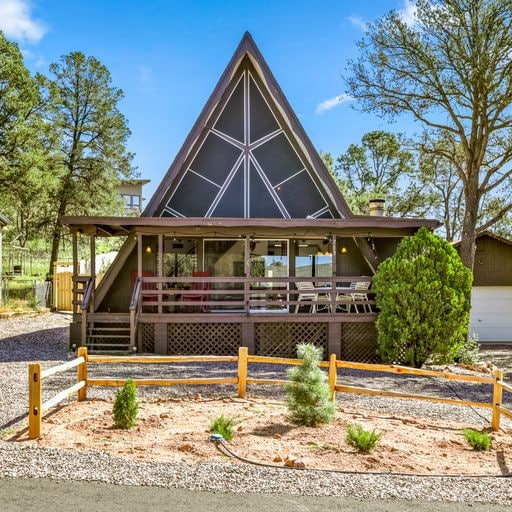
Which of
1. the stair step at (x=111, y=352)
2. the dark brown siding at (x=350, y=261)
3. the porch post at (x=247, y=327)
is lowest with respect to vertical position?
the stair step at (x=111, y=352)

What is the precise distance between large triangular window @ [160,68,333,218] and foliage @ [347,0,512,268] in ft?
16.0

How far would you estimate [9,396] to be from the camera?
27.7ft

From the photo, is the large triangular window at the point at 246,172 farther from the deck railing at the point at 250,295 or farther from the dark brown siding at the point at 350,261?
the deck railing at the point at 250,295

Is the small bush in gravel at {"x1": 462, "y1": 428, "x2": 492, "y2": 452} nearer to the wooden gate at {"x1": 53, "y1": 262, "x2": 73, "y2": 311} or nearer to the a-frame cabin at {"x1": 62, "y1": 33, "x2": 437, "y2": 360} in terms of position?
the a-frame cabin at {"x1": 62, "y1": 33, "x2": 437, "y2": 360}

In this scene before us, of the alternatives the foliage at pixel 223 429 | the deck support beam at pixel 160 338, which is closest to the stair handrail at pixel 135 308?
the deck support beam at pixel 160 338

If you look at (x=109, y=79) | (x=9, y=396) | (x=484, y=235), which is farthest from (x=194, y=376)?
(x=109, y=79)

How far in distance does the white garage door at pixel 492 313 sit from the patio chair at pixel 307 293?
1071 centimetres

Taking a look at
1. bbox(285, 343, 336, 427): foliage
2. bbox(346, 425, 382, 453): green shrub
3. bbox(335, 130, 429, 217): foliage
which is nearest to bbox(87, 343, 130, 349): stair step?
bbox(285, 343, 336, 427): foliage

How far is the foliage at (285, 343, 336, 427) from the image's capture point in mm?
6992

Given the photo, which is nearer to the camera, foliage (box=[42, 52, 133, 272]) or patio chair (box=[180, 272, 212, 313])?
patio chair (box=[180, 272, 212, 313])

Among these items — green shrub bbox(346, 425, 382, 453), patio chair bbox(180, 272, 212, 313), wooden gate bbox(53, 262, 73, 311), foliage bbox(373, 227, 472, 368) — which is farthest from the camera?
wooden gate bbox(53, 262, 73, 311)

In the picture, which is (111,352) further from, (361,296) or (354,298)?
(361,296)

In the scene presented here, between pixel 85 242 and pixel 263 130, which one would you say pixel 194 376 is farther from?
pixel 85 242

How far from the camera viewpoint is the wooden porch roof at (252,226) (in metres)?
13.2
